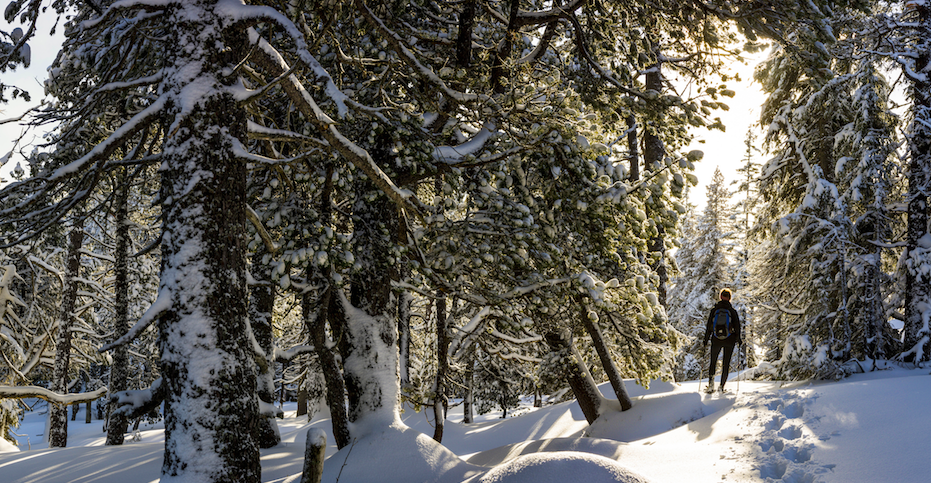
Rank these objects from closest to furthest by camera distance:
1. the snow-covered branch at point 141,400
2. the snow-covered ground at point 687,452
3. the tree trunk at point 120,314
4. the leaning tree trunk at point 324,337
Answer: the snow-covered branch at point 141,400, the snow-covered ground at point 687,452, the leaning tree trunk at point 324,337, the tree trunk at point 120,314

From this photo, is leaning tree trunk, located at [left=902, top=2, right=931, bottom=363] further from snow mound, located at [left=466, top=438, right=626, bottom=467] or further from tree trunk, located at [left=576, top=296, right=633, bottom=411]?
snow mound, located at [left=466, top=438, right=626, bottom=467]

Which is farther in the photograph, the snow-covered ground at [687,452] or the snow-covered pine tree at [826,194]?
the snow-covered pine tree at [826,194]

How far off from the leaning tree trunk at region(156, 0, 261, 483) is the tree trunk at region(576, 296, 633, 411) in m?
4.96

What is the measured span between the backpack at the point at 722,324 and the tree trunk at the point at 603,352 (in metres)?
2.07

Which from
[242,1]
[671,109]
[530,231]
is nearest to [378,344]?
[530,231]

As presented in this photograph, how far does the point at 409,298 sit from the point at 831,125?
11.9 meters

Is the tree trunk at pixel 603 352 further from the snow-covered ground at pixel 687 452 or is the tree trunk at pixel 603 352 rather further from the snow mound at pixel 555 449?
the snow mound at pixel 555 449

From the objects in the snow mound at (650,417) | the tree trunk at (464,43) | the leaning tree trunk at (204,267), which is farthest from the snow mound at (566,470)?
the snow mound at (650,417)

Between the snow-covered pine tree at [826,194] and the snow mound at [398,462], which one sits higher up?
the snow-covered pine tree at [826,194]

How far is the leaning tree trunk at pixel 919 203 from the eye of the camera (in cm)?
1072

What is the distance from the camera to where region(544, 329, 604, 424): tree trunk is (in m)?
9.59

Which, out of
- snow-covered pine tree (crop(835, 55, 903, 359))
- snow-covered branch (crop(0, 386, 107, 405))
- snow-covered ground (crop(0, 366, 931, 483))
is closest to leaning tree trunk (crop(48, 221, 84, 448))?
snow-covered ground (crop(0, 366, 931, 483))

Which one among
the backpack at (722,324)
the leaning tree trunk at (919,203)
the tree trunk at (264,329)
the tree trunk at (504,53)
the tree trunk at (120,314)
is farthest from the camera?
the tree trunk at (120,314)

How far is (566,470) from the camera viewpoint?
12.1 feet
